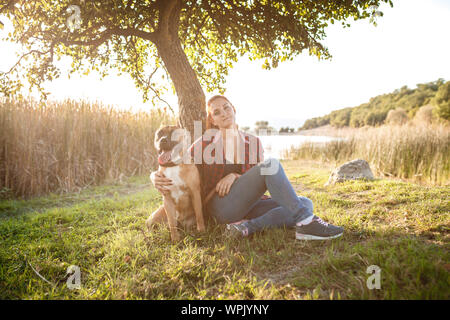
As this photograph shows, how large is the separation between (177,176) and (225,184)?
48 cm

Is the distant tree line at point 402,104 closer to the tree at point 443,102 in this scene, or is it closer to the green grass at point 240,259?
the tree at point 443,102

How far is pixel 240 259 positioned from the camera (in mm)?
2197

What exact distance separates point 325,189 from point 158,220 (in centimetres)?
324

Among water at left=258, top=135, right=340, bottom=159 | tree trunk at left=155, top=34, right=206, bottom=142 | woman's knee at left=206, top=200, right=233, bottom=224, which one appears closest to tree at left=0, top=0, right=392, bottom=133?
tree trunk at left=155, top=34, right=206, bottom=142

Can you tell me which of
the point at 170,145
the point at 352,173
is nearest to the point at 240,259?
the point at 170,145

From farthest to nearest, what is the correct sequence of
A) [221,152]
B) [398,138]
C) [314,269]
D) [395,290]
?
[398,138] → [221,152] → [314,269] → [395,290]

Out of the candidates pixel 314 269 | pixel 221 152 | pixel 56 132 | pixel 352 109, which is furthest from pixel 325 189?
pixel 352 109

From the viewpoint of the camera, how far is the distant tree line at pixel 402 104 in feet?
77.5

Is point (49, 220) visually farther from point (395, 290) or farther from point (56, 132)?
point (395, 290)

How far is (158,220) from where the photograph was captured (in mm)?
2896

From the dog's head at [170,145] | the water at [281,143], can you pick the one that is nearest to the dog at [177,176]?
the dog's head at [170,145]

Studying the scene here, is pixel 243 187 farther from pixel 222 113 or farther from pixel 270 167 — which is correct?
pixel 222 113
